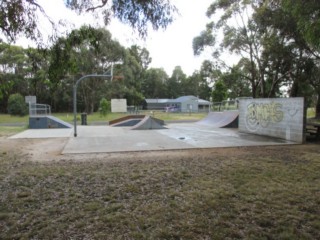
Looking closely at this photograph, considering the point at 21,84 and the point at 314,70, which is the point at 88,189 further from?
the point at 21,84

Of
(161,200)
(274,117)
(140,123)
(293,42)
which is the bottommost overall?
(161,200)

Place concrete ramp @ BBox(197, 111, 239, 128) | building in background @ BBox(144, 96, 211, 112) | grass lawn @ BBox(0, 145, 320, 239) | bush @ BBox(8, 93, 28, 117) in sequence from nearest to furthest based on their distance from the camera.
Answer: grass lawn @ BBox(0, 145, 320, 239)
concrete ramp @ BBox(197, 111, 239, 128)
bush @ BBox(8, 93, 28, 117)
building in background @ BBox(144, 96, 211, 112)

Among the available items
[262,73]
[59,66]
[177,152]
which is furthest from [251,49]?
[59,66]

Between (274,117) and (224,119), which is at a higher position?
(274,117)

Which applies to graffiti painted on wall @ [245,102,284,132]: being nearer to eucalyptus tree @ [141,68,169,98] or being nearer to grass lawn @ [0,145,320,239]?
grass lawn @ [0,145,320,239]

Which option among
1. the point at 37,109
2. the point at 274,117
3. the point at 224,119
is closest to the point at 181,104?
the point at 224,119

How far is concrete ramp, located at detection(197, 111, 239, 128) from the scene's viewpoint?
1736 cm

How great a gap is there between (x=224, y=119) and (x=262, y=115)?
18.8 feet

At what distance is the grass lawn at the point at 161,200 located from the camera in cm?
299

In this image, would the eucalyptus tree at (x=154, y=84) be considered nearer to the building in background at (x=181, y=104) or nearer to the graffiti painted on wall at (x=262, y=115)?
the building in background at (x=181, y=104)

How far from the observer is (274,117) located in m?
12.0

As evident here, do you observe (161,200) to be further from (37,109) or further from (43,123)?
(37,109)

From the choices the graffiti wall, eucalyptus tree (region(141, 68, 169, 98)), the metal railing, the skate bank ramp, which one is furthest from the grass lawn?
eucalyptus tree (region(141, 68, 169, 98))

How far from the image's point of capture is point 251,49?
19328 mm
